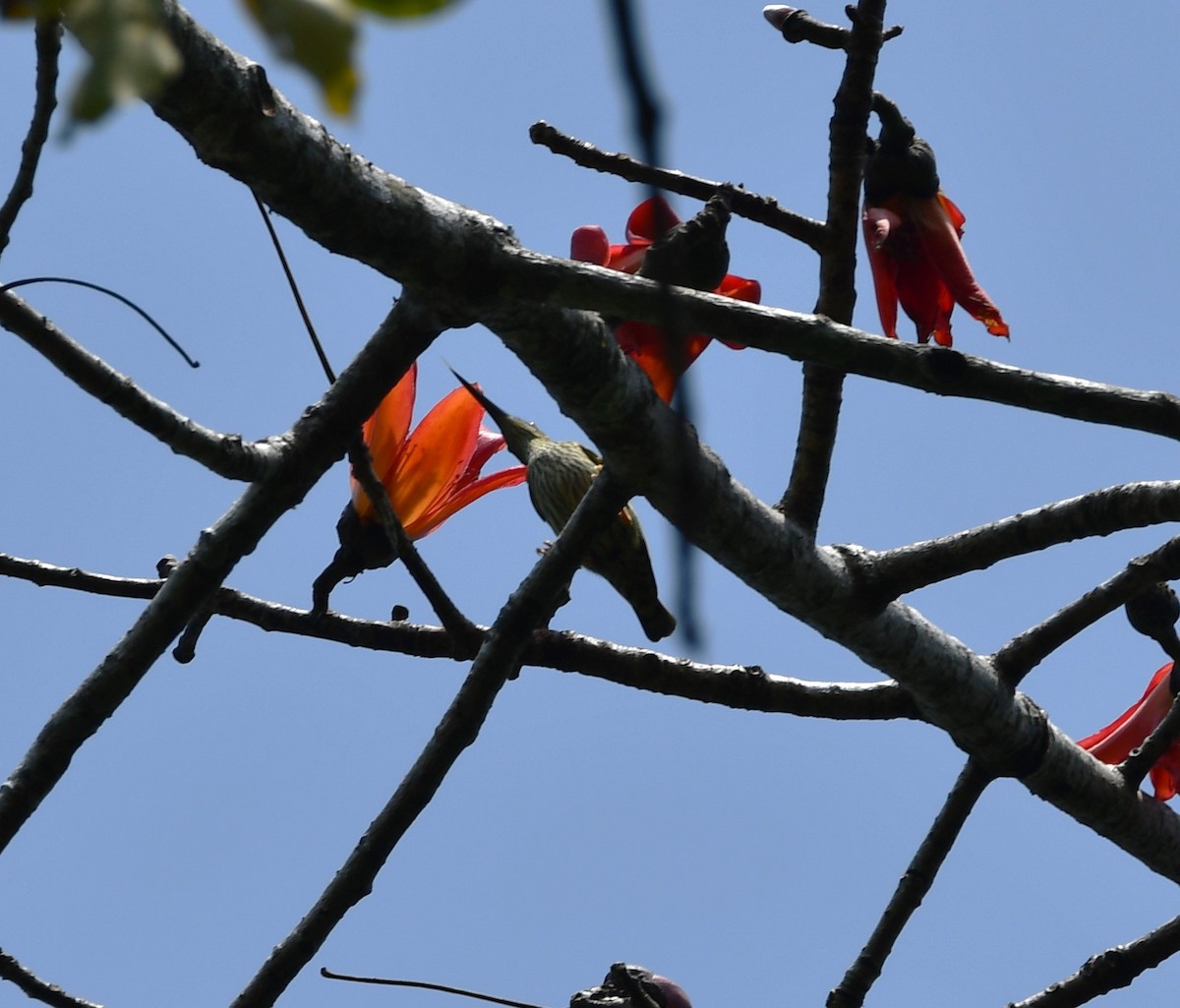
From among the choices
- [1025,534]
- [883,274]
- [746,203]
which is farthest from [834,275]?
[1025,534]

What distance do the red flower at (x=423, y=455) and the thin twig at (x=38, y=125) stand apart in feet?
3.13

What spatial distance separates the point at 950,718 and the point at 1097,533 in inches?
19.8

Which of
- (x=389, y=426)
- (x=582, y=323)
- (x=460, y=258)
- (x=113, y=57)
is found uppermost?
(x=389, y=426)

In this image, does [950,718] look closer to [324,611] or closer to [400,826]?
[400,826]

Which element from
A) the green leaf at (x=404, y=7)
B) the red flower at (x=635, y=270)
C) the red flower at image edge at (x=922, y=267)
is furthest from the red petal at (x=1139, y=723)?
the green leaf at (x=404, y=7)

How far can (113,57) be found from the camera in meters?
0.46

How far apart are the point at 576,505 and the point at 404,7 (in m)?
2.08

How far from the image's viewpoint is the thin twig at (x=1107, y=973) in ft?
8.01

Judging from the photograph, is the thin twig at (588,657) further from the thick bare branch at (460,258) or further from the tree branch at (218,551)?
the thick bare branch at (460,258)

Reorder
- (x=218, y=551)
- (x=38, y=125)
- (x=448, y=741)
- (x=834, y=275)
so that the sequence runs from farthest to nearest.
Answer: (x=834, y=275) → (x=448, y=741) → (x=218, y=551) → (x=38, y=125)

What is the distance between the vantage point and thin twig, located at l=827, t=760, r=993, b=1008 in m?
2.46

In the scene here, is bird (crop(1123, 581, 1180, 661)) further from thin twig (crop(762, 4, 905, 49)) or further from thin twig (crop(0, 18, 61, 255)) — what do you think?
thin twig (crop(0, 18, 61, 255))

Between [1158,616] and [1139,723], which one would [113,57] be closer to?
[1158,616]

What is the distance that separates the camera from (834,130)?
7.14 feet
